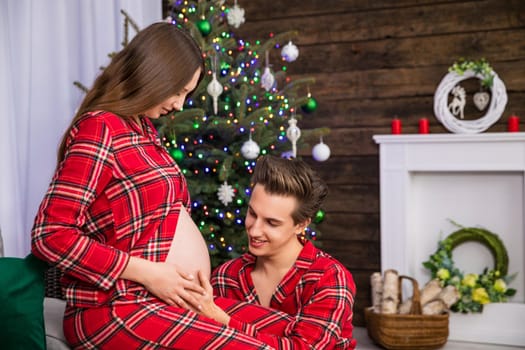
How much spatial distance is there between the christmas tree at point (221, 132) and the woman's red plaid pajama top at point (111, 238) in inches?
49.8

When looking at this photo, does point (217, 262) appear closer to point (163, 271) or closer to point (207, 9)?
point (207, 9)

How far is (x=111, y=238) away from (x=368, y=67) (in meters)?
2.74

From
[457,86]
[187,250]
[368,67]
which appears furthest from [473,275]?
[187,250]

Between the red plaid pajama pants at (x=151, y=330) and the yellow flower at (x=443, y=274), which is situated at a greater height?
the red plaid pajama pants at (x=151, y=330)

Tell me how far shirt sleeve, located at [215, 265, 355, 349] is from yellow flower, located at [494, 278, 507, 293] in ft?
7.19

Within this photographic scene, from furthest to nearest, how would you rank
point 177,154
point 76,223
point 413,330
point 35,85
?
point 413,330 < point 35,85 < point 177,154 < point 76,223

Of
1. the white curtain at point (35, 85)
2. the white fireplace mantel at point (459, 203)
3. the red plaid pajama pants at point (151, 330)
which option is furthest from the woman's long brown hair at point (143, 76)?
the white fireplace mantel at point (459, 203)

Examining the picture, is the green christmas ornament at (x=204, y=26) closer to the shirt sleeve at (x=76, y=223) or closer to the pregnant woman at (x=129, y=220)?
the pregnant woman at (x=129, y=220)

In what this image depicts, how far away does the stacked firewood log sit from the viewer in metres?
3.47

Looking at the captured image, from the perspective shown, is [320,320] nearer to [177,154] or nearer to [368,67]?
[177,154]

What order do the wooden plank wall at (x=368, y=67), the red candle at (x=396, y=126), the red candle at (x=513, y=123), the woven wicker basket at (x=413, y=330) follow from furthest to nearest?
1. the red candle at (x=396, y=126)
2. the wooden plank wall at (x=368, y=67)
3. the red candle at (x=513, y=123)
4. the woven wicker basket at (x=413, y=330)

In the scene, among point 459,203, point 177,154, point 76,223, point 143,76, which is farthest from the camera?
point 459,203

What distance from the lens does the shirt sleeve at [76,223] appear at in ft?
4.62

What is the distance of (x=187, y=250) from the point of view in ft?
5.29
